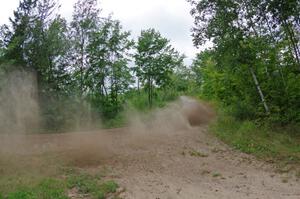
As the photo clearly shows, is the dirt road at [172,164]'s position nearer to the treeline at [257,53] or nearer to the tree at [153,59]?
the treeline at [257,53]

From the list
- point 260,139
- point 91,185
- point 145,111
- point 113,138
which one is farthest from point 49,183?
point 145,111

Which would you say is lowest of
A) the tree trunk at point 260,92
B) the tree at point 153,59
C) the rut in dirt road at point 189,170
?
the rut in dirt road at point 189,170

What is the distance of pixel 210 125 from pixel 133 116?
21.7 feet

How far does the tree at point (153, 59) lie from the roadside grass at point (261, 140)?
31.5 ft

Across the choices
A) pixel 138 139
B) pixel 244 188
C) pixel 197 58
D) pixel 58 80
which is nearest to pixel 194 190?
pixel 244 188

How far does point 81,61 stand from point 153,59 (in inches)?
215

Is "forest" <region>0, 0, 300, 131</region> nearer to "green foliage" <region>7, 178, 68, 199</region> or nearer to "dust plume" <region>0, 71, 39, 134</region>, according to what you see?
"dust plume" <region>0, 71, 39, 134</region>

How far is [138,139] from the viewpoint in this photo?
17.1 meters

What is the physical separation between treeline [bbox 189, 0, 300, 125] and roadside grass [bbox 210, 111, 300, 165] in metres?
0.92

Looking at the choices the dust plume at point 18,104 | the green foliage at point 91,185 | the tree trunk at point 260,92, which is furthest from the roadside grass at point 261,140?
the dust plume at point 18,104

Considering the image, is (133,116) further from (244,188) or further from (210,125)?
(244,188)

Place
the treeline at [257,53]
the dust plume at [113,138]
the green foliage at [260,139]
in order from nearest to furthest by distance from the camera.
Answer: the dust plume at [113,138] < the green foliage at [260,139] < the treeline at [257,53]

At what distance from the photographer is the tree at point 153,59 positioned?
2916cm

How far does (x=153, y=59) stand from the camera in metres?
29.2
